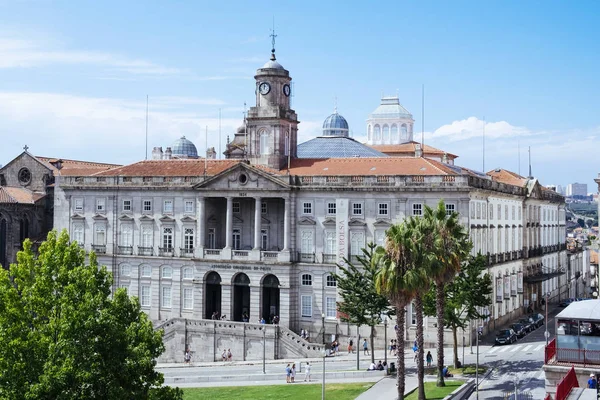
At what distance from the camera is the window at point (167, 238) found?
8350 cm

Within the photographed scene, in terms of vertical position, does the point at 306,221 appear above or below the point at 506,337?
above

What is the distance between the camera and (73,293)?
34.3 m

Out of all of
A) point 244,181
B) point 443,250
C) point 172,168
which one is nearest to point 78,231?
point 172,168

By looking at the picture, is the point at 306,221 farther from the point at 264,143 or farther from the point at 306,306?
the point at 264,143

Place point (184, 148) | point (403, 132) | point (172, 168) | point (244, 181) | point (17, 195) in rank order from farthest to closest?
point (184, 148) → point (403, 132) → point (17, 195) → point (172, 168) → point (244, 181)

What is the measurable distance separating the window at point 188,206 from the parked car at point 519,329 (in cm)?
3347

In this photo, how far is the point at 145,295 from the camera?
84625 mm

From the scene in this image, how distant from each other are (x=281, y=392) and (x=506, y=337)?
23.8 meters

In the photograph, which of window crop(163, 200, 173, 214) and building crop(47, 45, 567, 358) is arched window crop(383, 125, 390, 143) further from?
window crop(163, 200, 173, 214)

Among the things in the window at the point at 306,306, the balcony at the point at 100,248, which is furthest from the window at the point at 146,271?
the window at the point at 306,306

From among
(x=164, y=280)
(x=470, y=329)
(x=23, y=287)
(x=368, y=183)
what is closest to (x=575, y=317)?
(x=23, y=287)

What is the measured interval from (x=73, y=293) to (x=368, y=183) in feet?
142

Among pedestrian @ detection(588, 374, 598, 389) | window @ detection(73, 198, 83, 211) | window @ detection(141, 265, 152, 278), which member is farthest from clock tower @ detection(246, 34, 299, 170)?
pedestrian @ detection(588, 374, 598, 389)

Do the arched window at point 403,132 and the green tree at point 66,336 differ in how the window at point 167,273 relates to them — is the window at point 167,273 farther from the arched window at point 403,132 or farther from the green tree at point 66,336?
the green tree at point 66,336
